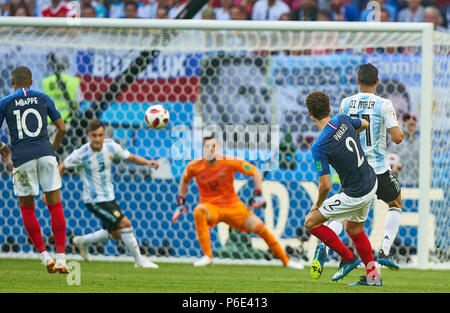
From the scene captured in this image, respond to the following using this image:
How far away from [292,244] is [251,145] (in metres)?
1.25

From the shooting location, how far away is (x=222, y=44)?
392 inches

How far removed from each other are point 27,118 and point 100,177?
200 centimetres

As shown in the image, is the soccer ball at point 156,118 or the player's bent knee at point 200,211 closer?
the soccer ball at point 156,118

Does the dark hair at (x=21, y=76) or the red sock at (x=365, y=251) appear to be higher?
the dark hair at (x=21, y=76)

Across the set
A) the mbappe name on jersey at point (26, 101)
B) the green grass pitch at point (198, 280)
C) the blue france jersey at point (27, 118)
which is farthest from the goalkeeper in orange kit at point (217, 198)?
the mbappe name on jersey at point (26, 101)

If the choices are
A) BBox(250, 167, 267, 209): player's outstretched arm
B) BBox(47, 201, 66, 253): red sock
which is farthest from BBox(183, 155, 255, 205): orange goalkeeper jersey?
BBox(47, 201, 66, 253): red sock

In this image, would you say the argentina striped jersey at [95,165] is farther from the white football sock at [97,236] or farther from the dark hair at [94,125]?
the white football sock at [97,236]

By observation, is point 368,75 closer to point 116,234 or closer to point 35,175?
point 35,175

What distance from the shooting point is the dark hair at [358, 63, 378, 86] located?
23.3 feet

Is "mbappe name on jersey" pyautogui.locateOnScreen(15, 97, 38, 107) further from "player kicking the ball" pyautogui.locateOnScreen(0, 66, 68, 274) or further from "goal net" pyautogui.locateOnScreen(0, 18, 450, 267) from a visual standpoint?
"goal net" pyautogui.locateOnScreen(0, 18, 450, 267)

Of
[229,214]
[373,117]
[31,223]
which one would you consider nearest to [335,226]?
[373,117]

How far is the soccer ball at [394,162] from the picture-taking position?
9.26 metres

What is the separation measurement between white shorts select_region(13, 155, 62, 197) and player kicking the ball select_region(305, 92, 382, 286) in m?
2.28
